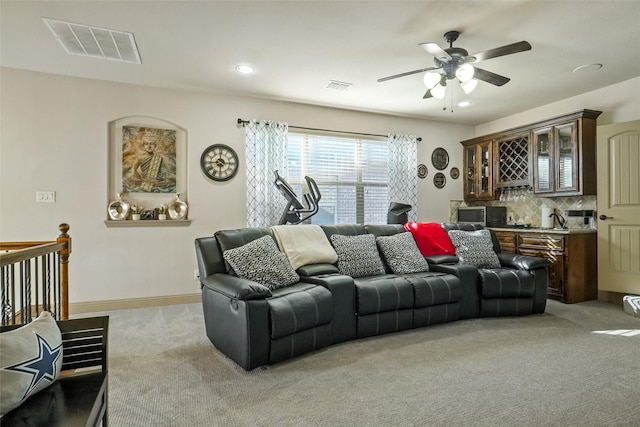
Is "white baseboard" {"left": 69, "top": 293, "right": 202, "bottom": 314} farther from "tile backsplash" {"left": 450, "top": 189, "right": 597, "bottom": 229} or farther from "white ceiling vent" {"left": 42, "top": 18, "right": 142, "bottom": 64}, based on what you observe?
"tile backsplash" {"left": 450, "top": 189, "right": 597, "bottom": 229}

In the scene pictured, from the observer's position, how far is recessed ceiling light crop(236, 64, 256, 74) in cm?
354

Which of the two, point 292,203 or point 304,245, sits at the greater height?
point 292,203

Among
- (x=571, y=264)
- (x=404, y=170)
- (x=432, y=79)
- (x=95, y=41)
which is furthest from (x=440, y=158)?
(x=95, y=41)

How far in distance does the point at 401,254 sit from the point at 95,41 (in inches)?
132

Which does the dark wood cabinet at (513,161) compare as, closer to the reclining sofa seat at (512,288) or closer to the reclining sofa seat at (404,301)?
the reclining sofa seat at (512,288)

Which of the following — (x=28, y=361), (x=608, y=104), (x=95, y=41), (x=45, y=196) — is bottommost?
(x=28, y=361)

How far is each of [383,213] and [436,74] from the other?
2681 millimetres

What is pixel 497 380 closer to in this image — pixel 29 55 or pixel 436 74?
pixel 436 74

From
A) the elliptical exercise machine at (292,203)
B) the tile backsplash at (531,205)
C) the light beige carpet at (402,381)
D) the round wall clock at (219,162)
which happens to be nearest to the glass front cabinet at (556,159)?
the tile backsplash at (531,205)

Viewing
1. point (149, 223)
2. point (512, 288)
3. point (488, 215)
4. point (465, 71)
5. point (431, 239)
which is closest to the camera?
point (465, 71)

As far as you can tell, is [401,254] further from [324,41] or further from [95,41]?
[95,41]

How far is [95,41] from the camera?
299cm

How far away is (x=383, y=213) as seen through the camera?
5.37 m

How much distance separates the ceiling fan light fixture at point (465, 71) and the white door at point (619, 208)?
99.4 inches
